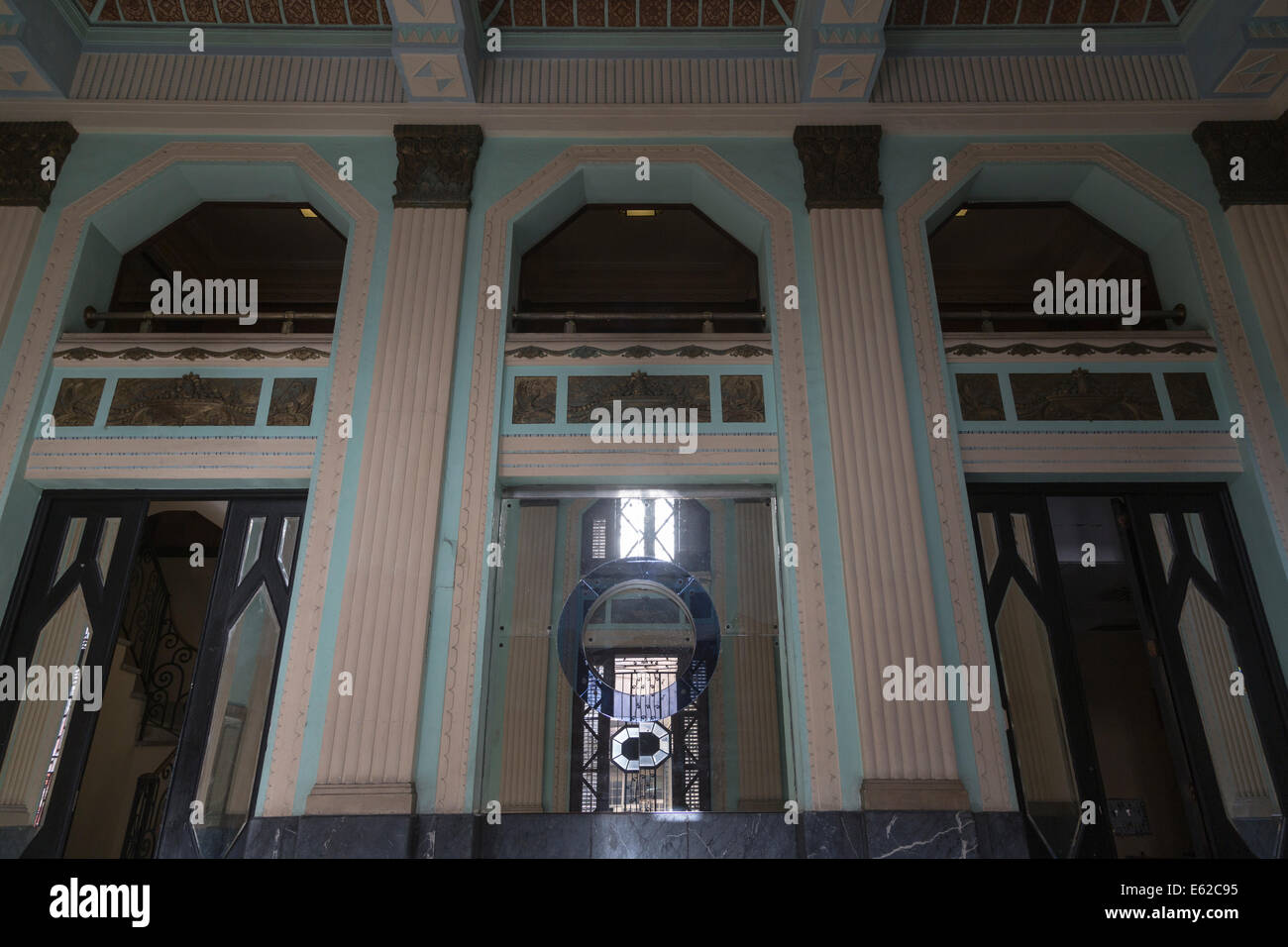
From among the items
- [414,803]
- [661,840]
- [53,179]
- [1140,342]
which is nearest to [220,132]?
[53,179]

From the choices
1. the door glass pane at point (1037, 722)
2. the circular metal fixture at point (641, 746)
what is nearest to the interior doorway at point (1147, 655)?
the door glass pane at point (1037, 722)

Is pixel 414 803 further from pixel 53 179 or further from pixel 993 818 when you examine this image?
pixel 53 179

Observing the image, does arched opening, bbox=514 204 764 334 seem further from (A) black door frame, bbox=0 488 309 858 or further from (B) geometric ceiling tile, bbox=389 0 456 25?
(A) black door frame, bbox=0 488 309 858

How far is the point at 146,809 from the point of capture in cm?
883

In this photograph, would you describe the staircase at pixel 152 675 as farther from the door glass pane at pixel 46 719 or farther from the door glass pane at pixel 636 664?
the door glass pane at pixel 636 664

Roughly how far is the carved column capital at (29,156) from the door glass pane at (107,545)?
100.0 inches

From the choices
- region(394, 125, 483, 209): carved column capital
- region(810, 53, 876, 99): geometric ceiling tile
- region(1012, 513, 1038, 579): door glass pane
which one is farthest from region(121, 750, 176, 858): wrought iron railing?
region(810, 53, 876, 99): geometric ceiling tile

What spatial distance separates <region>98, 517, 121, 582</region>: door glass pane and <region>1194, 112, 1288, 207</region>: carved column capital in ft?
27.4

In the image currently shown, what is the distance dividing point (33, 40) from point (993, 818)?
27.4 ft

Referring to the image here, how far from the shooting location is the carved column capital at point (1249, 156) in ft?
20.7

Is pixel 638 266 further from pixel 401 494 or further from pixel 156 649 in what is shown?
pixel 156 649

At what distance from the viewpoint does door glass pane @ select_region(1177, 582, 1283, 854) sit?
5.01 metres

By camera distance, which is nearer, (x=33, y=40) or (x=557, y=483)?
(x=557, y=483)

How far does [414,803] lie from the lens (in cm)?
476
